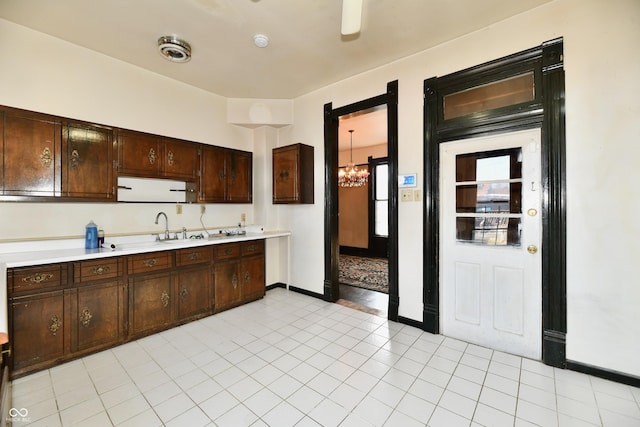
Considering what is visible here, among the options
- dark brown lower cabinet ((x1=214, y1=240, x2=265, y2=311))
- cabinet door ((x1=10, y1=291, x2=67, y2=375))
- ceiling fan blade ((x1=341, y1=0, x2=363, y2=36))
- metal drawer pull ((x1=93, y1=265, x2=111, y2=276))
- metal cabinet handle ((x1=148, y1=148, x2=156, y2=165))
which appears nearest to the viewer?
ceiling fan blade ((x1=341, y1=0, x2=363, y2=36))

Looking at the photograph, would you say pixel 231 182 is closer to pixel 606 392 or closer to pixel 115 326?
pixel 115 326

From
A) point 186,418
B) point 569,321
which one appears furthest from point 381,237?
point 186,418

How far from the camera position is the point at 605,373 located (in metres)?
2.10

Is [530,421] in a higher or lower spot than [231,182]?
lower

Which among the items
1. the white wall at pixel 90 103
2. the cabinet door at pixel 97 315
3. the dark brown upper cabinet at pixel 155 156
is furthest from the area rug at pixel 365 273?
the cabinet door at pixel 97 315

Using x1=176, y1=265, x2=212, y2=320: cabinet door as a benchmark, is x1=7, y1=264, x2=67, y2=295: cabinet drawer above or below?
above

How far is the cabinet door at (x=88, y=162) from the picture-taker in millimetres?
2619

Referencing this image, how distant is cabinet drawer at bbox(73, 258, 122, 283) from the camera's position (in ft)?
7.87

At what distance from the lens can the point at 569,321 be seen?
2232 millimetres

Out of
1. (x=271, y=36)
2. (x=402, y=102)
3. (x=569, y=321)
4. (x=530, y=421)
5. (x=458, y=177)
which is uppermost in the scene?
(x=271, y=36)

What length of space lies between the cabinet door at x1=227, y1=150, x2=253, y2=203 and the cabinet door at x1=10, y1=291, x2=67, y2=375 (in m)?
2.22

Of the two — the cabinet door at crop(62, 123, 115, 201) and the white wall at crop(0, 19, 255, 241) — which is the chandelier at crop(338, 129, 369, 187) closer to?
the white wall at crop(0, 19, 255, 241)

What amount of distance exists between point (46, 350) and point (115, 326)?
476 millimetres

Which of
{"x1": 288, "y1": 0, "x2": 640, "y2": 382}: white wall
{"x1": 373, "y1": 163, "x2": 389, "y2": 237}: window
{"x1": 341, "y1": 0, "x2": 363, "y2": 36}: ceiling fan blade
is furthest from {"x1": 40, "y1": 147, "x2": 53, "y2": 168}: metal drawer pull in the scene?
{"x1": 373, "y1": 163, "x2": 389, "y2": 237}: window
